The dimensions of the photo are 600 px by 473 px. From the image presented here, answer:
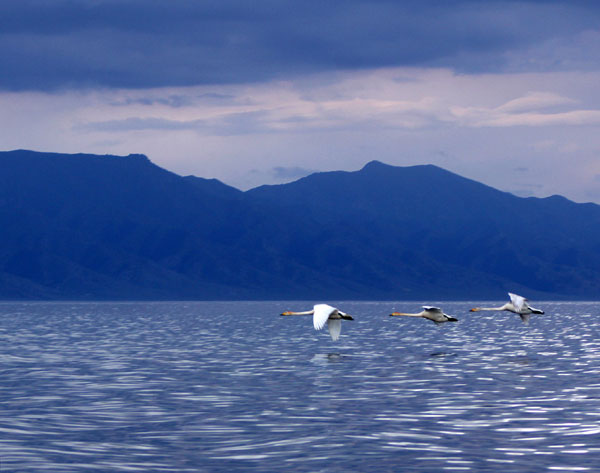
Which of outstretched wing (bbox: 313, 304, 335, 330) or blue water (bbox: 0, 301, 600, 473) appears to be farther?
outstretched wing (bbox: 313, 304, 335, 330)

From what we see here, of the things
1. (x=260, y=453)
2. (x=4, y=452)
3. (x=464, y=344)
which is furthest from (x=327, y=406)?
(x=464, y=344)

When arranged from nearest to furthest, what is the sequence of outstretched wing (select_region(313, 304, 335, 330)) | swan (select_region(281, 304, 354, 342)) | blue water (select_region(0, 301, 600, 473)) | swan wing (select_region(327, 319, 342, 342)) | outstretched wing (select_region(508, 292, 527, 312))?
blue water (select_region(0, 301, 600, 473))
outstretched wing (select_region(313, 304, 335, 330))
swan (select_region(281, 304, 354, 342))
swan wing (select_region(327, 319, 342, 342))
outstretched wing (select_region(508, 292, 527, 312))

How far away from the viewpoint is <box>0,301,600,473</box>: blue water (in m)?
23.7

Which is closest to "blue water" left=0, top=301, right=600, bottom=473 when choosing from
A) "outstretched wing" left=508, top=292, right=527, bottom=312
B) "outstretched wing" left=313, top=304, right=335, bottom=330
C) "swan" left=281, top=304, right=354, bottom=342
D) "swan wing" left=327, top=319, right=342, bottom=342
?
"swan wing" left=327, top=319, right=342, bottom=342

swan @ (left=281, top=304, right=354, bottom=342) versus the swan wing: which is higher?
swan @ (left=281, top=304, right=354, bottom=342)

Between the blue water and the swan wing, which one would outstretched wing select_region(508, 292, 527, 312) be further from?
the swan wing

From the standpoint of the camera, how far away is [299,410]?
32062 millimetres

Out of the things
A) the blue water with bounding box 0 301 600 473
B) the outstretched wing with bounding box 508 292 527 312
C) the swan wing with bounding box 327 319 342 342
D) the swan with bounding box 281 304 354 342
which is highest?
the outstretched wing with bounding box 508 292 527 312

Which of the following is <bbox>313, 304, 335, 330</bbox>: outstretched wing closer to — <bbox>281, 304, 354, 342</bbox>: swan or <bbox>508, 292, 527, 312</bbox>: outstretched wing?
<bbox>281, 304, 354, 342</bbox>: swan

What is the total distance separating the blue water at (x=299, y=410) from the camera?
77.9 ft

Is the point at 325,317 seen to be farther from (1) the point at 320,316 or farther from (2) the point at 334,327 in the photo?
(2) the point at 334,327

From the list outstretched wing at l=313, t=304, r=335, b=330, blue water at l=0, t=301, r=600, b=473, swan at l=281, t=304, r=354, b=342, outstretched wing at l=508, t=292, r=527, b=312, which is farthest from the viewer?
outstretched wing at l=508, t=292, r=527, b=312

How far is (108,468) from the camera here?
22.6m

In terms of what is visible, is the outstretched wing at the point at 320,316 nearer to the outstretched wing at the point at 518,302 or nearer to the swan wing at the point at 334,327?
the swan wing at the point at 334,327
